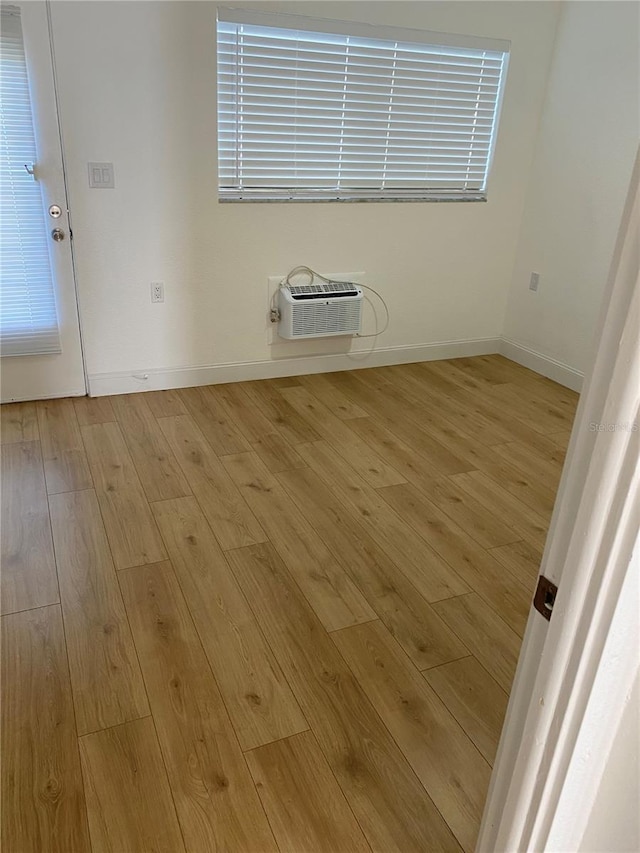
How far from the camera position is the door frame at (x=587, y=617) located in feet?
2.16

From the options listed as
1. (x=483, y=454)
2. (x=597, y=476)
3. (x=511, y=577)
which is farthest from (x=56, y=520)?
(x=597, y=476)

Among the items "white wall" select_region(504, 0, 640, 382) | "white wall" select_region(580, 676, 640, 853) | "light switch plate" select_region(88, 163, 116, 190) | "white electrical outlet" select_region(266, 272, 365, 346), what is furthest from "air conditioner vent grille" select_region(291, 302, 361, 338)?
"white wall" select_region(580, 676, 640, 853)

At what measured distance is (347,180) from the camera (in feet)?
12.3

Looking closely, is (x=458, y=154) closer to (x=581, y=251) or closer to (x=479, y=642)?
(x=581, y=251)

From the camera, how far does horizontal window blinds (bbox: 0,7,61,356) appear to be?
114 inches

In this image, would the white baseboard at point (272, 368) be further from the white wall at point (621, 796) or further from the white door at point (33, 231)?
the white wall at point (621, 796)

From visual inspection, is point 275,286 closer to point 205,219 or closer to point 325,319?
point 325,319

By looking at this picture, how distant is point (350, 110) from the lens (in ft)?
11.8

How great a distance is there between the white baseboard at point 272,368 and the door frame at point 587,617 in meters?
3.07

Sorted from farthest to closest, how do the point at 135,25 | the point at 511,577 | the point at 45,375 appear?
the point at 45,375
the point at 135,25
the point at 511,577

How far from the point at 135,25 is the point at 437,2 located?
1.62m

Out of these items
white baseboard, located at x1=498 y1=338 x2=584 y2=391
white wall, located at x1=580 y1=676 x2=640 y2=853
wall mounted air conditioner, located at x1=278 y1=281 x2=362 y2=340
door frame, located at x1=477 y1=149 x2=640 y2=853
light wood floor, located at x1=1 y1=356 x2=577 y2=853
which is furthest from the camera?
white baseboard, located at x1=498 y1=338 x2=584 y2=391

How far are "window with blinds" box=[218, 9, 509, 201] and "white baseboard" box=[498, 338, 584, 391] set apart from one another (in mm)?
1068

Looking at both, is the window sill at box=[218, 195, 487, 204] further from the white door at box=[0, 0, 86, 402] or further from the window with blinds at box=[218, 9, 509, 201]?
the white door at box=[0, 0, 86, 402]
